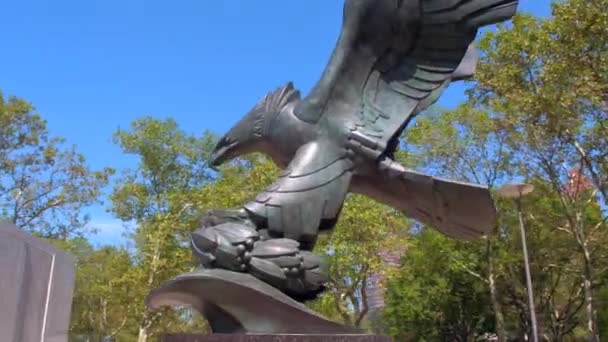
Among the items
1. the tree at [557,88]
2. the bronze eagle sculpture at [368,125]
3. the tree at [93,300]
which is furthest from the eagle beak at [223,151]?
the tree at [93,300]

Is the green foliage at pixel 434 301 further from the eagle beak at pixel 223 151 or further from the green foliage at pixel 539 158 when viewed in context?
the eagle beak at pixel 223 151

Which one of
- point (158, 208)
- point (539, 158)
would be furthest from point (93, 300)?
point (539, 158)

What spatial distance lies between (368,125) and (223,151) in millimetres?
1547

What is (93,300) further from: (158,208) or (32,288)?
(32,288)

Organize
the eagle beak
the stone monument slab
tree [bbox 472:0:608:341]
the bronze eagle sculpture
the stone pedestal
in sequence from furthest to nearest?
tree [bbox 472:0:608:341] < the eagle beak < the bronze eagle sculpture < the stone pedestal < the stone monument slab

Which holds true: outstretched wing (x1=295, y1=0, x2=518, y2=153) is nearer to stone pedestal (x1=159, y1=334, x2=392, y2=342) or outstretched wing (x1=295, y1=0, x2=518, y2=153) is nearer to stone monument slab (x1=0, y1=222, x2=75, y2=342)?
stone pedestal (x1=159, y1=334, x2=392, y2=342)

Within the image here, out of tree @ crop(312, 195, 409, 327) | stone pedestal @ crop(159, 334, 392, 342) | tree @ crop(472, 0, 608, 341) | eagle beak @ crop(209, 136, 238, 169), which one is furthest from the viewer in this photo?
tree @ crop(312, 195, 409, 327)

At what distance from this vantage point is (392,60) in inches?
244

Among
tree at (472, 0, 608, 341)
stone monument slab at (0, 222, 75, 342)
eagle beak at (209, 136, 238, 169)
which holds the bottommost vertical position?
stone monument slab at (0, 222, 75, 342)

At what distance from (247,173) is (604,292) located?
1507cm

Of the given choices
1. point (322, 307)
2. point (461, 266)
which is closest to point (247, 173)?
point (322, 307)

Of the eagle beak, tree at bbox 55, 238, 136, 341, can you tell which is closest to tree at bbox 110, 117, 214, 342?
tree at bbox 55, 238, 136, 341

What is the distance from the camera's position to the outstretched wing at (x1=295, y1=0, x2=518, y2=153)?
236 inches

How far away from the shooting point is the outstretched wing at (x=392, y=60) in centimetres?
600
